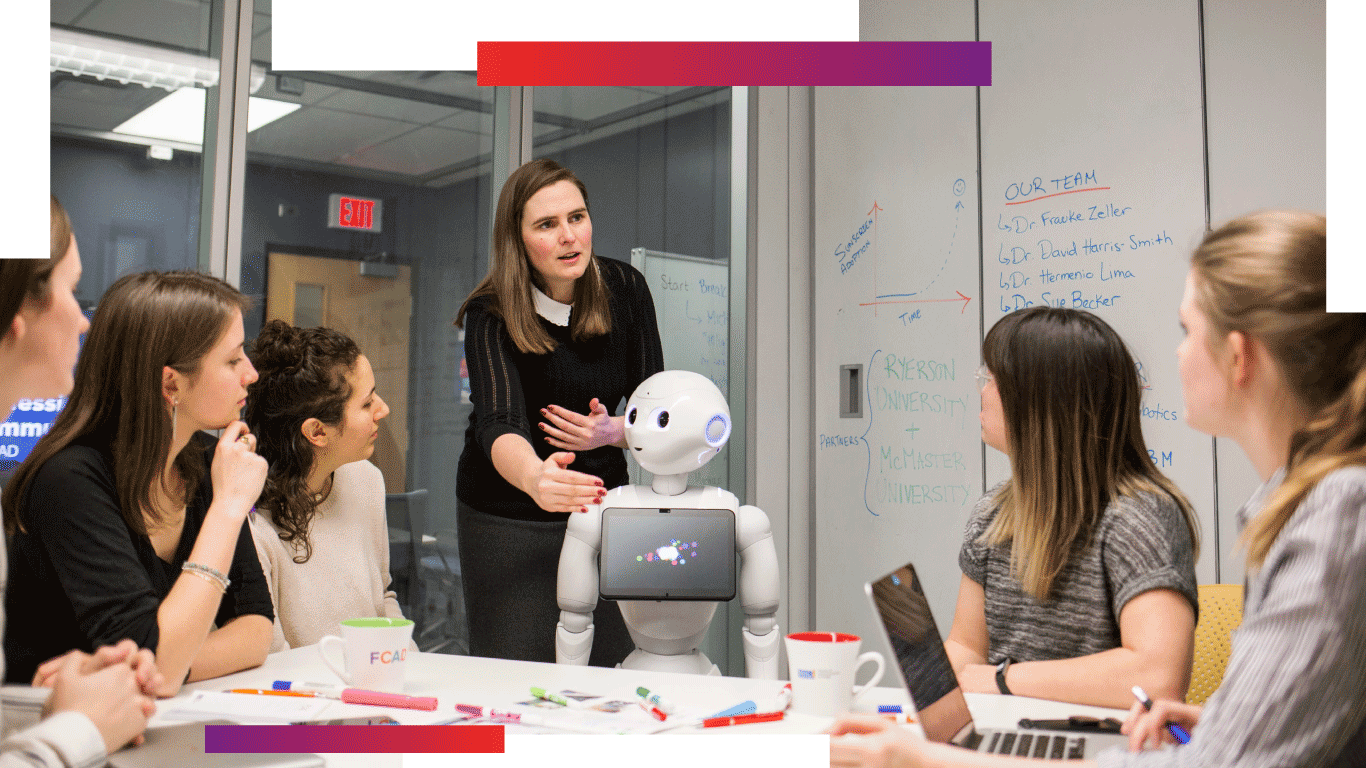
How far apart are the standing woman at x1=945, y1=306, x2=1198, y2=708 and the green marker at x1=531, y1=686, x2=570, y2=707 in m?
0.54

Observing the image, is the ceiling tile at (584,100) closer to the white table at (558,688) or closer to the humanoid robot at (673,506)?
the humanoid robot at (673,506)

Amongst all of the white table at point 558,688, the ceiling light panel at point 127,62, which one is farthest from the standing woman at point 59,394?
the ceiling light panel at point 127,62

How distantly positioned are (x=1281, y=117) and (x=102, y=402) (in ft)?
8.16

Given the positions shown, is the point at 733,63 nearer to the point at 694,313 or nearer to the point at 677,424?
the point at 694,313

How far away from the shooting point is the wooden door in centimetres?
270

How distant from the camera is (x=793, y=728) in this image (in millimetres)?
1150

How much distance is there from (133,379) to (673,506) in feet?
2.93

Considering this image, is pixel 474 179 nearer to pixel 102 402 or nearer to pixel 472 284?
pixel 472 284

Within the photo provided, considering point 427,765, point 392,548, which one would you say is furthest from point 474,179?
point 427,765

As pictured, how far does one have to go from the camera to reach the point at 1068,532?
4.74ft

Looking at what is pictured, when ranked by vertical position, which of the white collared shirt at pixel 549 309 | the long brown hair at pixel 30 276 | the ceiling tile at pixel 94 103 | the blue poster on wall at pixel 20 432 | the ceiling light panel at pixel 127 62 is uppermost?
the ceiling light panel at pixel 127 62

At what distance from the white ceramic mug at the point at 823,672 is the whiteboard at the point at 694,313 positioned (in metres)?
2.20

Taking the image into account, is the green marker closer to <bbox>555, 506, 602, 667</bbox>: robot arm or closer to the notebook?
the notebook

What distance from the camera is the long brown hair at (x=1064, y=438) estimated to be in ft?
4.77
